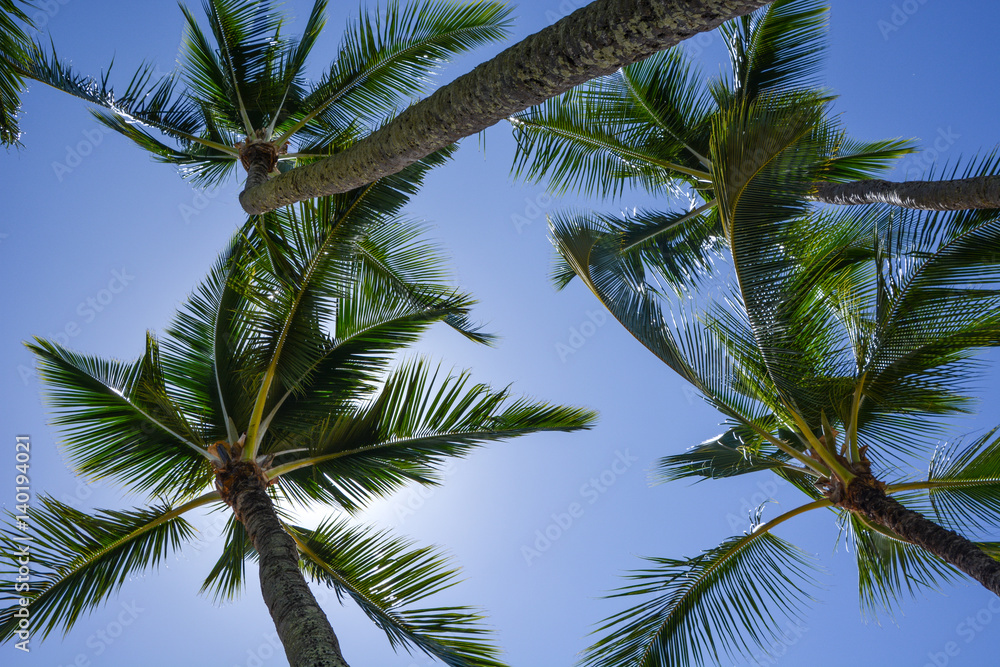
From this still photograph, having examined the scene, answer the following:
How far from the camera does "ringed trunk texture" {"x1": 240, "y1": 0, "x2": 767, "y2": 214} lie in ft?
8.86

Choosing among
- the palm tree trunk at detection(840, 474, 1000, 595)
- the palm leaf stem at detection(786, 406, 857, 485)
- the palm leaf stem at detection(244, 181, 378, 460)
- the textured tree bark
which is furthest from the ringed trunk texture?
the palm tree trunk at detection(840, 474, 1000, 595)

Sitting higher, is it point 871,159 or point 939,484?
point 871,159

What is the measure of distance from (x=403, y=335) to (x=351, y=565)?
2.13 m

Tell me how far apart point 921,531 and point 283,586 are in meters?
4.98

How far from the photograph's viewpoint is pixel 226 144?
8.86m

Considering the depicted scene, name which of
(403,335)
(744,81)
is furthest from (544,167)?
(403,335)

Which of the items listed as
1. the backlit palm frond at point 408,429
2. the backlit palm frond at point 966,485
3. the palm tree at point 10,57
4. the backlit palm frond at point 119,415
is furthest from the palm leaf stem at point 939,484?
the palm tree at point 10,57

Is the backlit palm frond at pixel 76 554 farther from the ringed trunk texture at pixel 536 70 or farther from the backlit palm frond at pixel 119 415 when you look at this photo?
the ringed trunk texture at pixel 536 70

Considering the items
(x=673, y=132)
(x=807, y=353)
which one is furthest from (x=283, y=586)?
(x=673, y=132)

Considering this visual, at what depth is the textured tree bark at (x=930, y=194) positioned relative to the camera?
18.5 feet

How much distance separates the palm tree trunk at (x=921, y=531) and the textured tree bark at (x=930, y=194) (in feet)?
8.11

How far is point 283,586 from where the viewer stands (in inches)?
177

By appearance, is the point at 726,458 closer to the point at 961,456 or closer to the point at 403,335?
the point at 961,456

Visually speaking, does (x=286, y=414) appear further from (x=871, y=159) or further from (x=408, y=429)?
(x=871, y=159)
